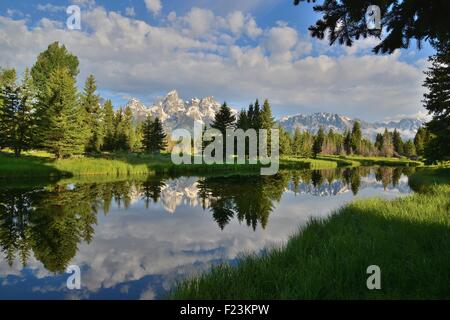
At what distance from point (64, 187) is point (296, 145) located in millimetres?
82701

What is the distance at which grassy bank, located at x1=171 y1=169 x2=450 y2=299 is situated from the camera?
236 inches

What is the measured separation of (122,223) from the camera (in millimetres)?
16750

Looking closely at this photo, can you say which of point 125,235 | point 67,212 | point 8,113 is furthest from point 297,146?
point 125,235

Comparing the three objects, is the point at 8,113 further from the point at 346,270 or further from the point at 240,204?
the point at 346,270


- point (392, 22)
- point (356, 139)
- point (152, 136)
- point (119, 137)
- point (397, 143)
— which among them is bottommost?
point (392, 22)

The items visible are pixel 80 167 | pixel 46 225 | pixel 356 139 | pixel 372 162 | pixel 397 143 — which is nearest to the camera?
pixel 46 225

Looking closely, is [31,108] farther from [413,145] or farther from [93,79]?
[413,145]

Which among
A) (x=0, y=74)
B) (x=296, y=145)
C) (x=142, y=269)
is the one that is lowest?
(x=142, y=269)

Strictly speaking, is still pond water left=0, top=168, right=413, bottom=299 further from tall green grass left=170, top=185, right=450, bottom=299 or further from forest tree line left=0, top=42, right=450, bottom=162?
forest tree line left=0, top=42, right=450, bottom=162

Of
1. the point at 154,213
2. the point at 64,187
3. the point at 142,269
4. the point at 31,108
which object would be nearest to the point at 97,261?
the point at 142,269

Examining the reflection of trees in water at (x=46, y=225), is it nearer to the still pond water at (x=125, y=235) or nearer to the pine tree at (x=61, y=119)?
the still pond water at (x=125, y=235)

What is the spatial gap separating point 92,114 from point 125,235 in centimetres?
4820

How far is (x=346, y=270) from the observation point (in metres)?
6.85

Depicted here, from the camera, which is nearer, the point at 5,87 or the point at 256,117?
the point at 5,87
